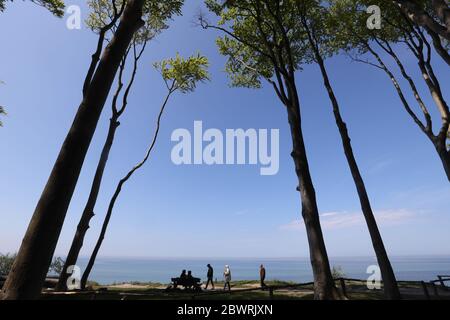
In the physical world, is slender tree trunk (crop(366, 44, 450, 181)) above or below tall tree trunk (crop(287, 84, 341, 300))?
above

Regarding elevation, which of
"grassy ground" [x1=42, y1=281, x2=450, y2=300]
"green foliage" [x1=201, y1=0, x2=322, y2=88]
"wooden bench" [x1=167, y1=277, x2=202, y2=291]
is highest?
"green foliage" [x1=201, y1=0, x2=322, y2=88]

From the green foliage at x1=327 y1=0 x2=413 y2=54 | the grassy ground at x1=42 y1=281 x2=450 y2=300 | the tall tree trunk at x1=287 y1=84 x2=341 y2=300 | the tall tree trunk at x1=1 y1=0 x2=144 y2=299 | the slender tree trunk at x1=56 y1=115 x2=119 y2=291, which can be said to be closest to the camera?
the tall tree trunk at x1=1 y1=0 x2=144 y2=299

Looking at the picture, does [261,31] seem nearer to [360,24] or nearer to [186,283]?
[360,24]

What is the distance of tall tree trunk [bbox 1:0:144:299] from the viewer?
3.40m

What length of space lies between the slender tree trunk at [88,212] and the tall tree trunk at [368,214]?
419 inches

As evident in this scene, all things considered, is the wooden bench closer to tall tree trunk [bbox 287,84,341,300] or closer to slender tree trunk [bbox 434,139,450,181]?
tall tree trunk [bbox 287,84,341,300]

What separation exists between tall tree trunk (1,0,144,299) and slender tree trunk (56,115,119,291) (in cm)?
923

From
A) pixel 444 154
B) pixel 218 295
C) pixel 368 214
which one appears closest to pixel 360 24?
pixel 444 154

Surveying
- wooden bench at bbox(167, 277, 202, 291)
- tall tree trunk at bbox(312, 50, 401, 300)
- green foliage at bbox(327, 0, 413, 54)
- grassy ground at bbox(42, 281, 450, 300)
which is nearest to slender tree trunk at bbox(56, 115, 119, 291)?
grassy ground at bbox(42, 281, 450, 300)

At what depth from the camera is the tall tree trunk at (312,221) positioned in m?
7.92
